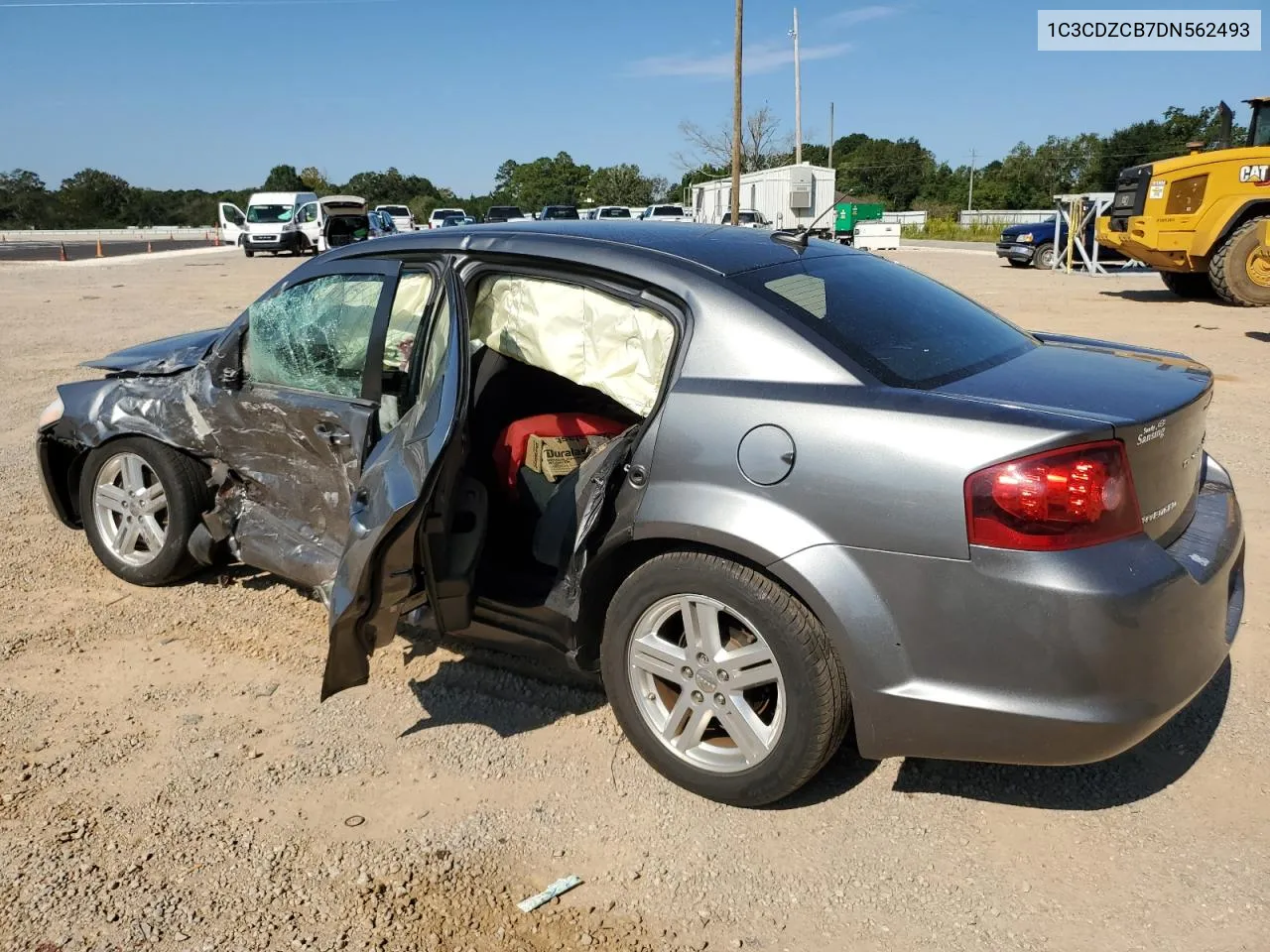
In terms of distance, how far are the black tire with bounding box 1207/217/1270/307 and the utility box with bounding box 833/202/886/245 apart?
54.6ft

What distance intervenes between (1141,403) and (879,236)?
115 feet

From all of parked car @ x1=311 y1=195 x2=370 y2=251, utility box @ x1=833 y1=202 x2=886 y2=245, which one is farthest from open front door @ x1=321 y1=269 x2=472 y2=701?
parked car @ x1=311 y1=195 x2=370 y2=251

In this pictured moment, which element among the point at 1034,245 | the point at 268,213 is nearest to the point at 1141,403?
the point at 1034,245

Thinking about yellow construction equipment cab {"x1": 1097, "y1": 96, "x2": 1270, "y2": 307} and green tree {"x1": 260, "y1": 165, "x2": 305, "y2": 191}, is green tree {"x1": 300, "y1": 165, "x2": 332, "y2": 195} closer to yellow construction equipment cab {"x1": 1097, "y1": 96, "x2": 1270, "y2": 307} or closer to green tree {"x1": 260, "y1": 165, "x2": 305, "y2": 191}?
green tree {"x1": 260, "y1": 165, "x2": 305, "y2": 191}

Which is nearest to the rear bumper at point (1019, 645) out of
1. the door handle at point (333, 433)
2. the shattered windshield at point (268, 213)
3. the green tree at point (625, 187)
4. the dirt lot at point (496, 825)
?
the dirt lot at point (496, 825)

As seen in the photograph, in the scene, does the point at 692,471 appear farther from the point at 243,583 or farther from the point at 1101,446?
the point at 243,583

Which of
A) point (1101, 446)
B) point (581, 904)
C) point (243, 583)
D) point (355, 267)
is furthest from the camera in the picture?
point (243, 583)

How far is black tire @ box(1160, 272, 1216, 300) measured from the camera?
16.4 m

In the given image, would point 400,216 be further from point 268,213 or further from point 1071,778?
point 1071,778

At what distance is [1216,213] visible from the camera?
14.2 meters

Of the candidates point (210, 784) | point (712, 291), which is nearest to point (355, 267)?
point (712, 291)

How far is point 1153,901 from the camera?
2477mm

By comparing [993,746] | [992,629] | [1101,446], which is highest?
[1101,446]

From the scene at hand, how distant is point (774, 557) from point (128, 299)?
1980 centimetres
